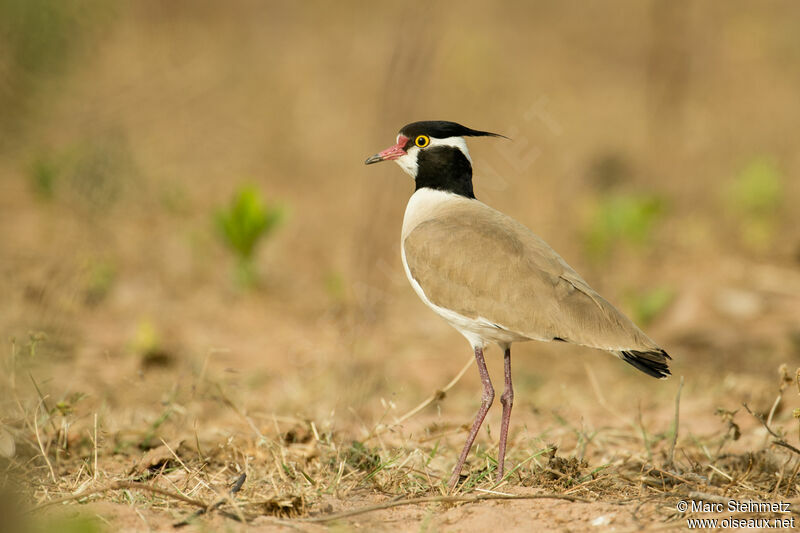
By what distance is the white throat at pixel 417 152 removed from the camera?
13.2 feet

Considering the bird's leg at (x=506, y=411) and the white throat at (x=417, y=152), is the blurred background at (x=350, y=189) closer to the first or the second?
the white throat at (x=417, y=152)

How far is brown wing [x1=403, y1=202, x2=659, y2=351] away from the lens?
132 inches

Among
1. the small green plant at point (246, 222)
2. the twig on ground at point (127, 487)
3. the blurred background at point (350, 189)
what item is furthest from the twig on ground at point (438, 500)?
the small green plant at point (246, 222)

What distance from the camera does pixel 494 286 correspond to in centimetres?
350

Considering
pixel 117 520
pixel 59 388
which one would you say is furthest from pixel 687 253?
pixel 117 520

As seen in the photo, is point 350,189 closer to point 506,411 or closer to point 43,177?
point 43,177

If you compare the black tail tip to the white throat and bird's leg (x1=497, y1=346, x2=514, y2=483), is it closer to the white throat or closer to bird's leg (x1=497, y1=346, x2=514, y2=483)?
bird's leg (x1=497, y1=346, x2=514, y2=483)

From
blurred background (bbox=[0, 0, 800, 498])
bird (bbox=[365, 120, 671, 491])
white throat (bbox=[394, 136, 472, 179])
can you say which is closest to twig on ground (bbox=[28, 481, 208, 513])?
blurred background (bbox=[0, 0, 800, 498])

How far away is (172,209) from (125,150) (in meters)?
0.72

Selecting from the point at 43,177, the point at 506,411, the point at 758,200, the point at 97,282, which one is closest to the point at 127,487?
the point at 506,411

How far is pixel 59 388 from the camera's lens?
4.87 m

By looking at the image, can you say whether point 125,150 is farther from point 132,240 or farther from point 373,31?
point 373,31

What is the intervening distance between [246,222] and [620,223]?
3.22 m

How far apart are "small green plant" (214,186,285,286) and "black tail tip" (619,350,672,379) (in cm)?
367
